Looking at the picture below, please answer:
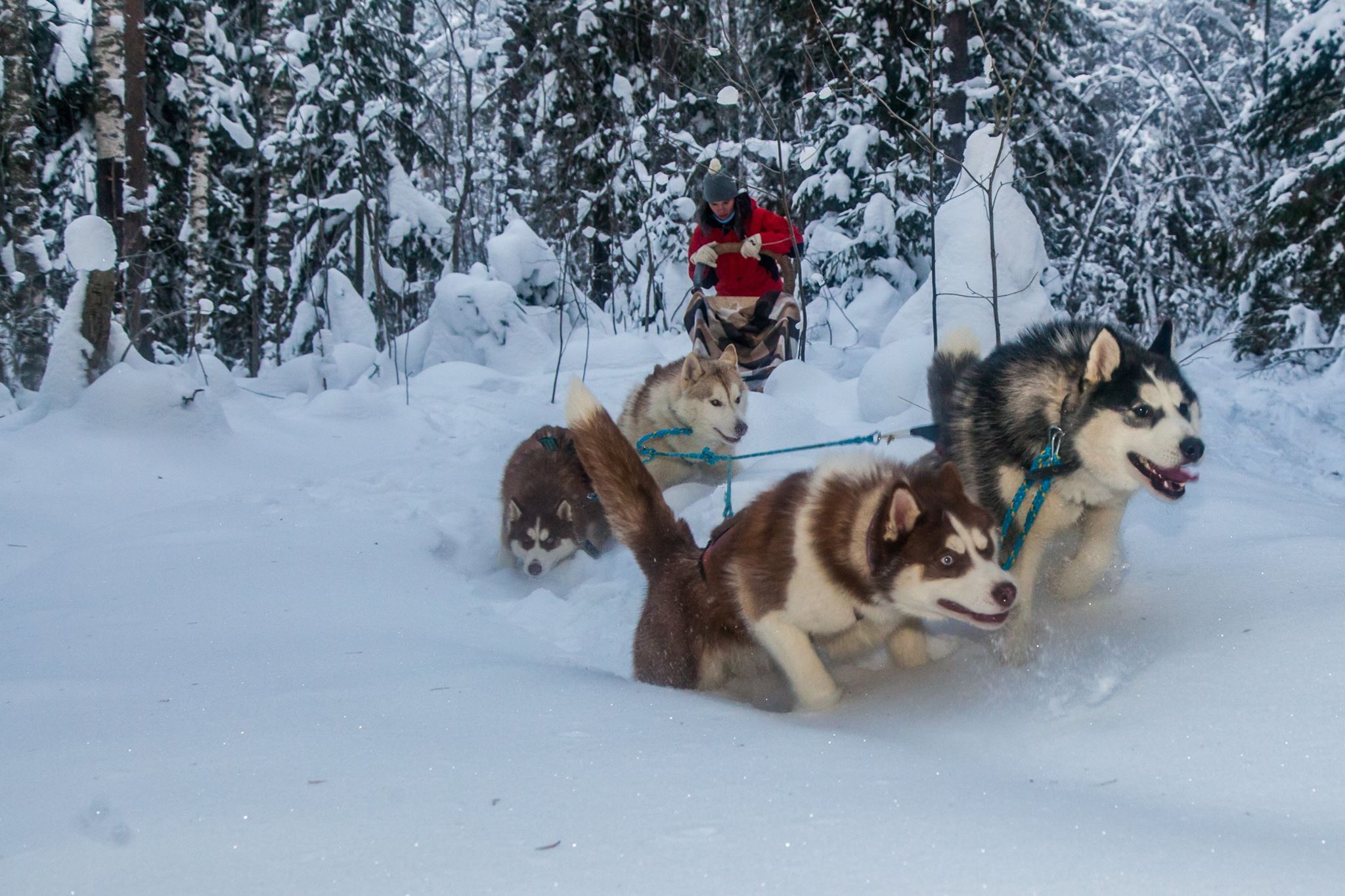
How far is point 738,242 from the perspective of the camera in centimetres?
870

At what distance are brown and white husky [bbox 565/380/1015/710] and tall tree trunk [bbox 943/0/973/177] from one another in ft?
30.4

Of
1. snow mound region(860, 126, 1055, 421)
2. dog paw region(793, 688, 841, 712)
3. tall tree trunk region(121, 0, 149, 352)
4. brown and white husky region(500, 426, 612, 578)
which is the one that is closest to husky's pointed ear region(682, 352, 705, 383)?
brown and white husky region(500, 426, 612, 578)

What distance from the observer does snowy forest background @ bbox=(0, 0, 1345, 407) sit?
388 inches

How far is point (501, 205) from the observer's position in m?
22.5

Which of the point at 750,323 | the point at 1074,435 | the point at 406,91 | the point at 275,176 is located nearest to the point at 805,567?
the point at 1074,435

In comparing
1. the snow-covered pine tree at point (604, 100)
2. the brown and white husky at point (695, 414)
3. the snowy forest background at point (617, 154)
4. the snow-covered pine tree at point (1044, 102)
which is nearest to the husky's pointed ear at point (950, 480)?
the brown and white husky at point (695, 414)

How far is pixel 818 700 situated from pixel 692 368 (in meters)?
3.97

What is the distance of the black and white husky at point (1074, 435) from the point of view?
3.27 metres

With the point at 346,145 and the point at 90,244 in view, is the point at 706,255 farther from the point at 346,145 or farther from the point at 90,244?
the point at 346,145

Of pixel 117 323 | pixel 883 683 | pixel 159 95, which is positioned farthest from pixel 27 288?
pixel 883 683

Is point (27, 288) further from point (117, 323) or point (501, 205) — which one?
point (501, 205)

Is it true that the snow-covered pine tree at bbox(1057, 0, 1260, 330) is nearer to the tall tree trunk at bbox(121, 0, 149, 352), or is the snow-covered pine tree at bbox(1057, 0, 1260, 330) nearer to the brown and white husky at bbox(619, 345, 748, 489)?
the brown and white husky at bbox(619, 345, 748, 489)

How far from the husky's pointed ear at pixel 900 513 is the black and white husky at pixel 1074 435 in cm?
60

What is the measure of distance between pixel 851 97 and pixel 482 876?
12116mm
